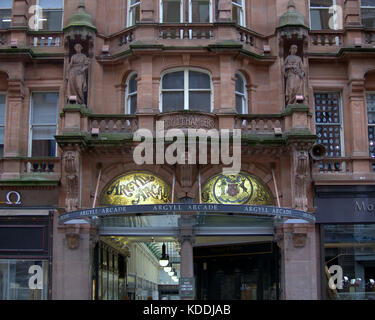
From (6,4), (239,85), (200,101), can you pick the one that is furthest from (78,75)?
(239,85)

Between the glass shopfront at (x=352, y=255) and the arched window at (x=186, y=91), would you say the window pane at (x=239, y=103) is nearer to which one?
the arched window at (x=186, y=91)

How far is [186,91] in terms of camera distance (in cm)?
2064

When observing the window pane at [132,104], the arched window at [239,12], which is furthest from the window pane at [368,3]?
the window pane at [132,104]

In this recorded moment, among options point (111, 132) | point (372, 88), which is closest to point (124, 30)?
point (111, 132)

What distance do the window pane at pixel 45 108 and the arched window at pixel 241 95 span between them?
6613 mm

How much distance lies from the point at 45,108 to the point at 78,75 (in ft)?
7.28

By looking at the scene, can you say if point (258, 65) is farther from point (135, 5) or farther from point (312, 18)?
point (135, 5)

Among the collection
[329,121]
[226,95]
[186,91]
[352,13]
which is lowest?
[329,121]

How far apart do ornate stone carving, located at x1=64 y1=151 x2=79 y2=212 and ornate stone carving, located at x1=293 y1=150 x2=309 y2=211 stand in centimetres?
714

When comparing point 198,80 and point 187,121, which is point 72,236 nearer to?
point 187,121

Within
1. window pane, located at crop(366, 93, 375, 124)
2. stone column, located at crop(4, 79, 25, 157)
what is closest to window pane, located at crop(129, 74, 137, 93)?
stone column, located at crop(4, 79, 25, 157)

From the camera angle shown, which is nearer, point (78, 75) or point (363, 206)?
point (363, 206)

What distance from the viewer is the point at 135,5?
864 inches

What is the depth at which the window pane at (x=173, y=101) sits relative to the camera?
67.6ft
